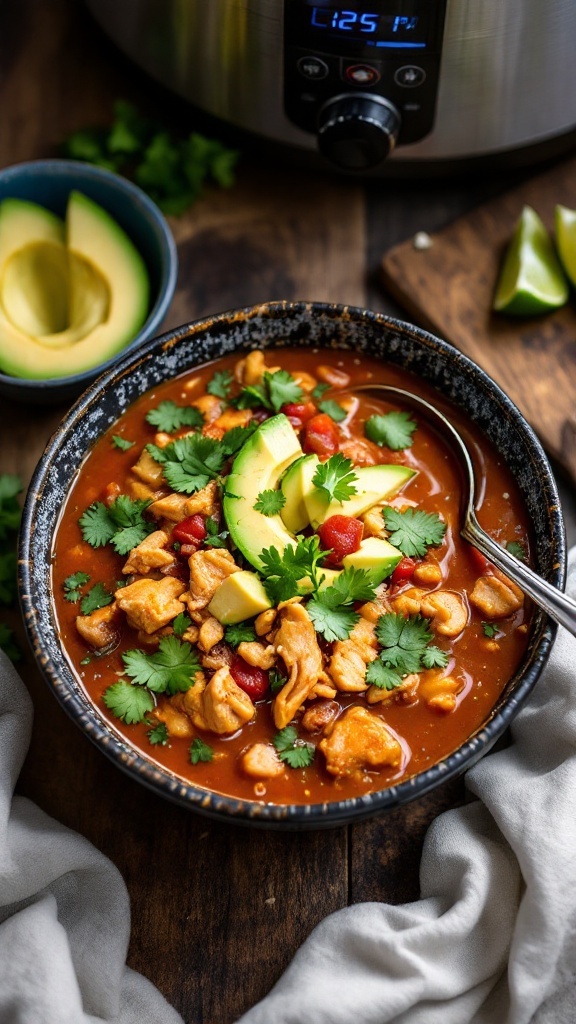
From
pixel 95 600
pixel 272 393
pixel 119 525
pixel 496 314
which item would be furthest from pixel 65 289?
pixel 496 314

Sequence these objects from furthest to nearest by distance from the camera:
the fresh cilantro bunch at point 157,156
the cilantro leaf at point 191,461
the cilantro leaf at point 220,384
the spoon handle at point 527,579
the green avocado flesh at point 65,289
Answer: the fresh cilantro bunch at point 157,156
the green avocado flesh at point 65,289
the cilantro leaf at point 220,384
the cilantro leaf at point 191,461
the spoon handle at point 527,579

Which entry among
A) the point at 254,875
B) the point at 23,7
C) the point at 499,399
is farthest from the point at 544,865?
the point at 23,7

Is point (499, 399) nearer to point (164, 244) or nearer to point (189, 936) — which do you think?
point (164, 244)

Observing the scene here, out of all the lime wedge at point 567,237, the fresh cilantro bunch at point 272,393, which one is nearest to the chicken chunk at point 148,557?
the fresh cilantro bunch at point 272,393

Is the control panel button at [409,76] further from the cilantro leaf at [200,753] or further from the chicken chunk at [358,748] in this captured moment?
the cilantro leaf at [200,753]

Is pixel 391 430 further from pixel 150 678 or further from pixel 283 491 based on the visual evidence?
pixel 150 678

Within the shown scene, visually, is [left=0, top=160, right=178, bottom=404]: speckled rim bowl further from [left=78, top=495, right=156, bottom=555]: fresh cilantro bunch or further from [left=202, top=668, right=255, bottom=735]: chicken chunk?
[left=202, top=668, right=255, bottom=735]: chicken chunk
